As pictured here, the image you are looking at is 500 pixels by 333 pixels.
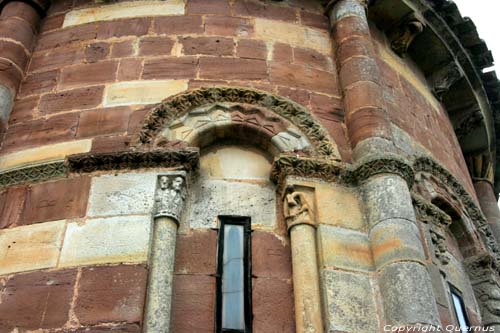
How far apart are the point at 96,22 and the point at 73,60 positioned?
0.75m

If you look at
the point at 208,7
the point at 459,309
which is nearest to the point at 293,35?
the point at 208,7

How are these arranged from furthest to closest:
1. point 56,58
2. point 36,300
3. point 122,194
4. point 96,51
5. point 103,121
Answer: point 56,58 → point 96,51 → point 103,121 → point 122,194 → point 36,300

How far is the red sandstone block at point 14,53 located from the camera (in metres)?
7.84

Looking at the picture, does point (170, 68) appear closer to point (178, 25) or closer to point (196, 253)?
point (178, 25)

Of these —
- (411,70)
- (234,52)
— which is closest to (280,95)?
(234,52)

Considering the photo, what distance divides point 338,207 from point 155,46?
3.05 m

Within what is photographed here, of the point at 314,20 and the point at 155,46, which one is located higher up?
the point at 314,20

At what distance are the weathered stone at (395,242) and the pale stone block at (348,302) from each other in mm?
255

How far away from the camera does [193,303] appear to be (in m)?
5.62

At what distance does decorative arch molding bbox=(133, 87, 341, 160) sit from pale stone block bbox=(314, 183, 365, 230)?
0.42 meters

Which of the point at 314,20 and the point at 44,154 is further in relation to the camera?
the point at 314,20

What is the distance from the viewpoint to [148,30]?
800 cm

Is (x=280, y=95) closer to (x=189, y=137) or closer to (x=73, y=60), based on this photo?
(x=189, y=137)

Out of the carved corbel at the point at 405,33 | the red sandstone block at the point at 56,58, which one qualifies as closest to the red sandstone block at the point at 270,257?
the red sandstone block at the point at 56,58
